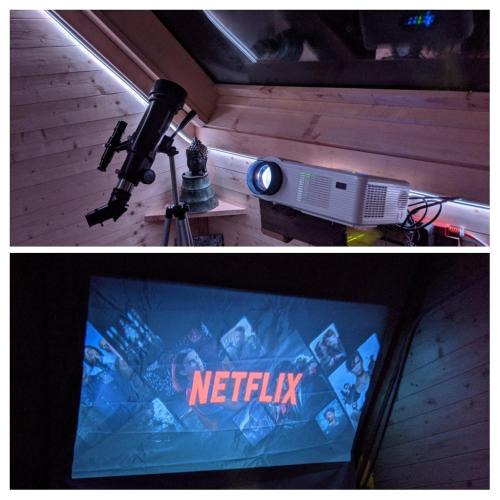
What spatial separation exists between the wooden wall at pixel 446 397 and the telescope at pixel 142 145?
1349 mm

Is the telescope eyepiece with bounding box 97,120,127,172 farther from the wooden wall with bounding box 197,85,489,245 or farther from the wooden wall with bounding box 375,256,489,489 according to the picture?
the wooden wall with bounding box 375,256,489,489

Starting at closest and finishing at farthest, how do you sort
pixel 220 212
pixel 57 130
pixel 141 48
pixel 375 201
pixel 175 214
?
pixel 375 201, pixel 175 214, pixel 141 48, pixel 57 130, pixel 220 212

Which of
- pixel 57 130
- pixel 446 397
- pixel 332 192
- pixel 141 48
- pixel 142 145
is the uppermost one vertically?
pixel 141 48

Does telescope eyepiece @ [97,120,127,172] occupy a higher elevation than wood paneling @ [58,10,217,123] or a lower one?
lower

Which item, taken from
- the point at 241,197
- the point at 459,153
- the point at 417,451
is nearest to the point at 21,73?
the point at 241,197

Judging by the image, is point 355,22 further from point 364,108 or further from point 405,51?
point 364,108

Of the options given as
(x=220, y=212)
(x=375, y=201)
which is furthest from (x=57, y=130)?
(x=375, y=201)

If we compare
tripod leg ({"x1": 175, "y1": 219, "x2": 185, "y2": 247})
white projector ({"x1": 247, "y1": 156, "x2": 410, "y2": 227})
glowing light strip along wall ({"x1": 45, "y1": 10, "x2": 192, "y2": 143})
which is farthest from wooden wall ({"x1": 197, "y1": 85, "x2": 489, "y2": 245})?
tripod leg ({"x1": 175, "y1": 219, "x2": 185, "y2": 247})

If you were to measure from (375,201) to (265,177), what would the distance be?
1.27ft

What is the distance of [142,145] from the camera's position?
1.45 m

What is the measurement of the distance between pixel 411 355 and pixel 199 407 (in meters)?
1.04

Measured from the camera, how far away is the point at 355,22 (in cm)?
130

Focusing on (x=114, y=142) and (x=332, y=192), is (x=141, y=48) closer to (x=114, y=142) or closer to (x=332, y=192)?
(x=114, y=142)

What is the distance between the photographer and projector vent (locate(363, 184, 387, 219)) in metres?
1.22
